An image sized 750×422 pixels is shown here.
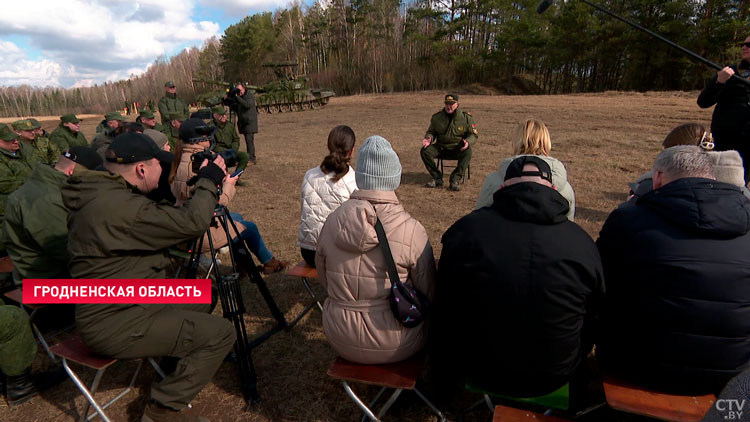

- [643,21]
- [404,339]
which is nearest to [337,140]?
[404,339]

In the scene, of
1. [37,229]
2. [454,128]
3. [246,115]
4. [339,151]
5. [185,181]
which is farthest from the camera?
[246,115]

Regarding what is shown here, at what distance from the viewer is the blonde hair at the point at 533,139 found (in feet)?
10.7

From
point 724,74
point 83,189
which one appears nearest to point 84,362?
point 83,189

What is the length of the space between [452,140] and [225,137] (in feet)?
14.5

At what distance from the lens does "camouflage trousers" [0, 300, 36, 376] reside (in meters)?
2.53

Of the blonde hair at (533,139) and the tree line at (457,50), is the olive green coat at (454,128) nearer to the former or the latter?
the blonde hair at (533,139)

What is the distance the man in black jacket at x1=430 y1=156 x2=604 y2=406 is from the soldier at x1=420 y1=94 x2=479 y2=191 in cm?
525

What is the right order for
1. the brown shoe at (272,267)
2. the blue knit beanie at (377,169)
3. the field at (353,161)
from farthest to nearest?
the brown shoe at (272,267) < the field at (353,161) < the blue knit beanie at (377,169)

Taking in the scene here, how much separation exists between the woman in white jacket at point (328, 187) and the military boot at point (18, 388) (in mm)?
2066

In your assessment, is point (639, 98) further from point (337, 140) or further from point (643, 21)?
point (337, 140)

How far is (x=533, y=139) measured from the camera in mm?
3277

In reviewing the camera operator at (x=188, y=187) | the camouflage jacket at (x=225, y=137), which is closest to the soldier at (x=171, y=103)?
the camouflage jacket at (x=225, y=137)

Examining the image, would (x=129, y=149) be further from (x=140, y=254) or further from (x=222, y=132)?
(x=222, y=132)

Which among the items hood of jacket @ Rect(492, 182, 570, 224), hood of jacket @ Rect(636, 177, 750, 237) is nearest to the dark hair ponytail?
hood of jacket @ Rect(492, 182, 570, 224)
